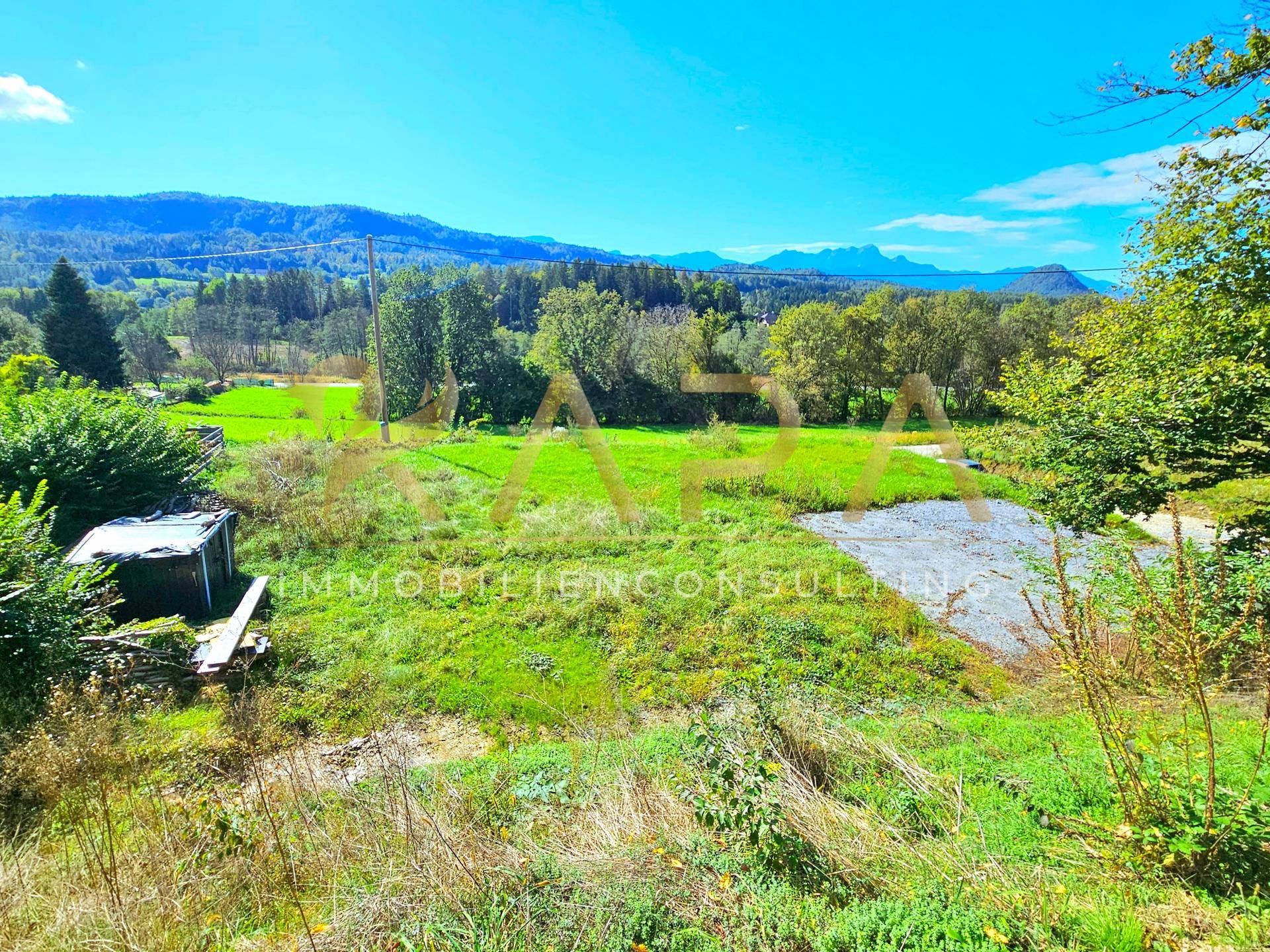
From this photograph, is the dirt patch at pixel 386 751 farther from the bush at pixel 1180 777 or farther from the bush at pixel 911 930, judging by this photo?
the bush at pixel 1180 777

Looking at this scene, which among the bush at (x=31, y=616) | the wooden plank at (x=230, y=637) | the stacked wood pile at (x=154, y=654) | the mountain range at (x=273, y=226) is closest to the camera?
the bush at (x=31, y=616)

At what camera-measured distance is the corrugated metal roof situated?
660 centimetres

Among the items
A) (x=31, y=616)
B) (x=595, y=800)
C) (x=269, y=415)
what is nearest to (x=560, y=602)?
(x=595, y=800)

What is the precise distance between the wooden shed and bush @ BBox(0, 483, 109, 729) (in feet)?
6.36

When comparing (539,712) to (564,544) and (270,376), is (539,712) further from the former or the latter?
(270,376)

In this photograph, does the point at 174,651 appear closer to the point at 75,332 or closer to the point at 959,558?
the point at 959,558

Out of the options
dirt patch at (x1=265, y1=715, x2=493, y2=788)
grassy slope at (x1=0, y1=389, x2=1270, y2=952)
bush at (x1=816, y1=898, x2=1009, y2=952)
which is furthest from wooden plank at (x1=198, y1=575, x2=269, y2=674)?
bush at (x1=816, y1=898, x2=1009, y2=952)

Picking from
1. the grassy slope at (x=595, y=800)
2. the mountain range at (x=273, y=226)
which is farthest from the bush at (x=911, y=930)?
the mountain range at (x=273, y=226)

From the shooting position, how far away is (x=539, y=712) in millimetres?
5332

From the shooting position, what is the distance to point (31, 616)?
Result: 3994 mm

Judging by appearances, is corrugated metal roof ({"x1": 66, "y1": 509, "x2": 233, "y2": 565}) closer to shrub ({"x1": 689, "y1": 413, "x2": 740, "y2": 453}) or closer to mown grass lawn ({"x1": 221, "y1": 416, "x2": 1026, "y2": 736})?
mown grass lawn ({"x1": 221, "y1": 416, "x2": 1026, "y2": 736})

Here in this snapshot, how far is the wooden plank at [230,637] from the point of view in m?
5.41

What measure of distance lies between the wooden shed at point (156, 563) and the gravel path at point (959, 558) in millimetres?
10098

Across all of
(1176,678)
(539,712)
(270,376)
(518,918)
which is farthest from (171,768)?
(270,376)
